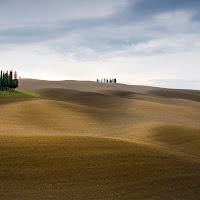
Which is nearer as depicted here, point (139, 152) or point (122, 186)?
point (122, 186)

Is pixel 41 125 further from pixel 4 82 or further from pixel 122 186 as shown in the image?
pixel 4 82

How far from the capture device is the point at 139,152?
38.7 ft

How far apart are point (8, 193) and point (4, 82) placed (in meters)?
50.9

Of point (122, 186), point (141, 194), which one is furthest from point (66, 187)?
point (141, 194)

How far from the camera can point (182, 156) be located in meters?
12.4

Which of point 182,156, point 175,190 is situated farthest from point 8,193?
point 182,156

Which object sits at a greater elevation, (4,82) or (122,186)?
(4,82)

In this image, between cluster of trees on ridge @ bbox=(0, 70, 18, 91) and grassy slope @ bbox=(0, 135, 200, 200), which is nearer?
grassy slope @ bbox=(0, 135, 200, 200)

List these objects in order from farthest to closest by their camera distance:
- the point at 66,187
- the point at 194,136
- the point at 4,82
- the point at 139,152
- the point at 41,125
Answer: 1. the point at 4,82
2. the point at 41,125
3. the point at 194,136
4. the point at 139,152
5. the point at 66,187

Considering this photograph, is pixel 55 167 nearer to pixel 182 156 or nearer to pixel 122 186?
pixel 122 186

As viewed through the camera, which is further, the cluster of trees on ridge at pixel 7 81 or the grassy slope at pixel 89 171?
the cluster of trees on ridge at pixel 7 81

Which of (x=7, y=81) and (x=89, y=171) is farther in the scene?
(x=7, y=81)

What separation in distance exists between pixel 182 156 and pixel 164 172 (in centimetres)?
254

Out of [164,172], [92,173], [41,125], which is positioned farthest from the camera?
[41,125]
